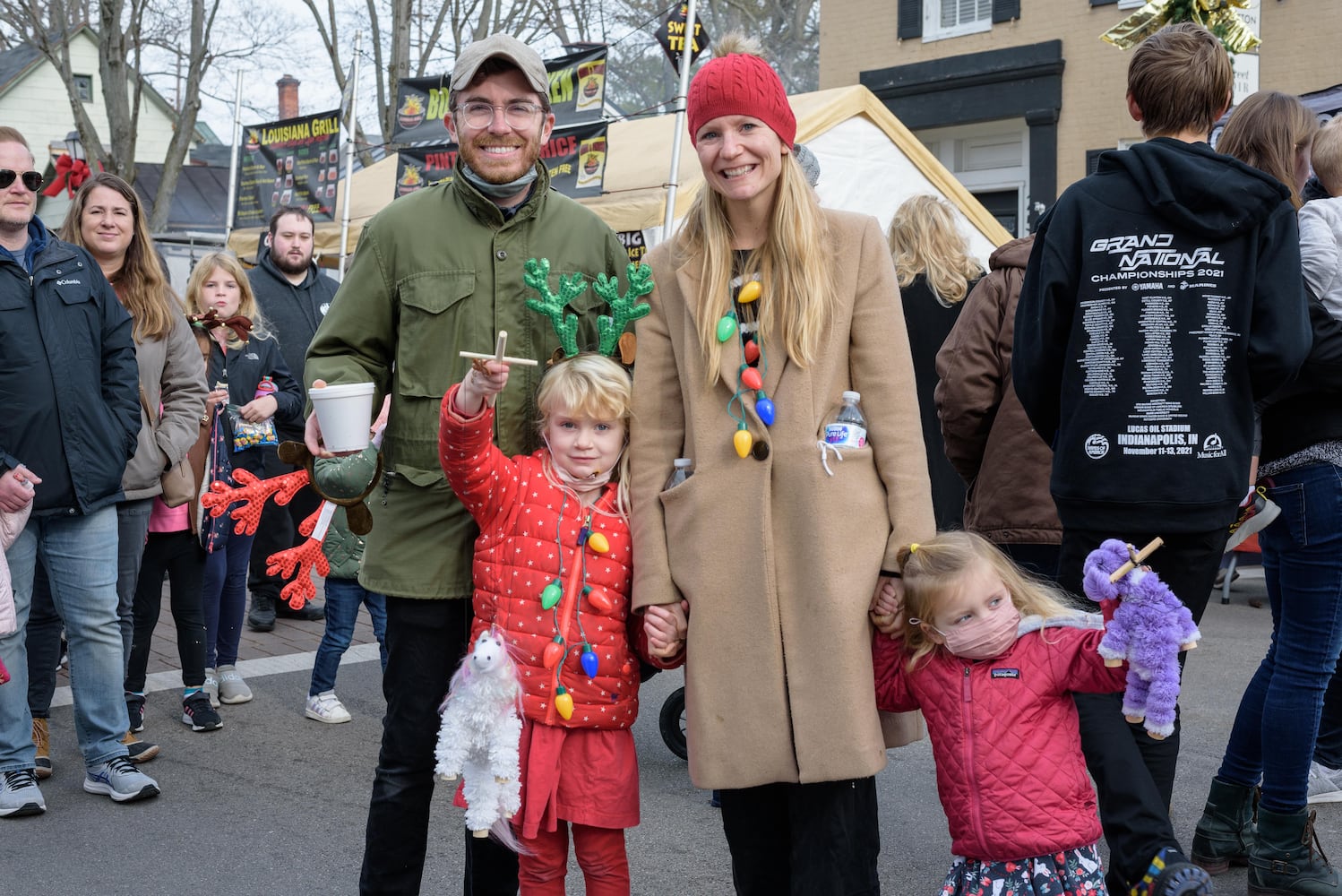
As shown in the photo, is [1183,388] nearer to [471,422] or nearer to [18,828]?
[471,422]

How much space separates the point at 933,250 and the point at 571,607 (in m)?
2.62

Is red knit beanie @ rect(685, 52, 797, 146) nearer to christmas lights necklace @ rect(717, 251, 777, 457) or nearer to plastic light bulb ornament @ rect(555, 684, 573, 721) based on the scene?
christmas lights necklace @ rect(717, 251, 777, 457)

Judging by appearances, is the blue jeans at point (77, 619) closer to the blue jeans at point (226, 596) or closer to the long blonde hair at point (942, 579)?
the blue jeans at point (226, 596)

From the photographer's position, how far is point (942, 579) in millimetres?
2713

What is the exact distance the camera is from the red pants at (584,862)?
2986mm

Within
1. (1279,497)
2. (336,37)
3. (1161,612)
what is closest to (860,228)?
(1161,612)

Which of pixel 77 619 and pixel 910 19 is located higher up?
pixel 910 19

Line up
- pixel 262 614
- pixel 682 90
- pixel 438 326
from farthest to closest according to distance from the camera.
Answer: pixel 682 90
pixel 262 614
pixel 438 326

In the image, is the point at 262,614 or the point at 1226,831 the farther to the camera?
the point at 262,614

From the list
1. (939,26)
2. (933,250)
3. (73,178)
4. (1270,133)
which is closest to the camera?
(1270,133)

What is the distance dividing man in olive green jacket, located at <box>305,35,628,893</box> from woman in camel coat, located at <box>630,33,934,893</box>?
428mm

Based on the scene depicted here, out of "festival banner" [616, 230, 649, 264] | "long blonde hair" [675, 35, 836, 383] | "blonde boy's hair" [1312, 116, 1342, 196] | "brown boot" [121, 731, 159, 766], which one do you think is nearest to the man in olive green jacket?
"long blonde hair" [675, 35, 836, 383]

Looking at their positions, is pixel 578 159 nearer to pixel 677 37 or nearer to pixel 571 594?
pixel 677 37

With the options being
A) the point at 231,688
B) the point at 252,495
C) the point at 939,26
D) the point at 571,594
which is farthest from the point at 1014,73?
the point at 571,594
